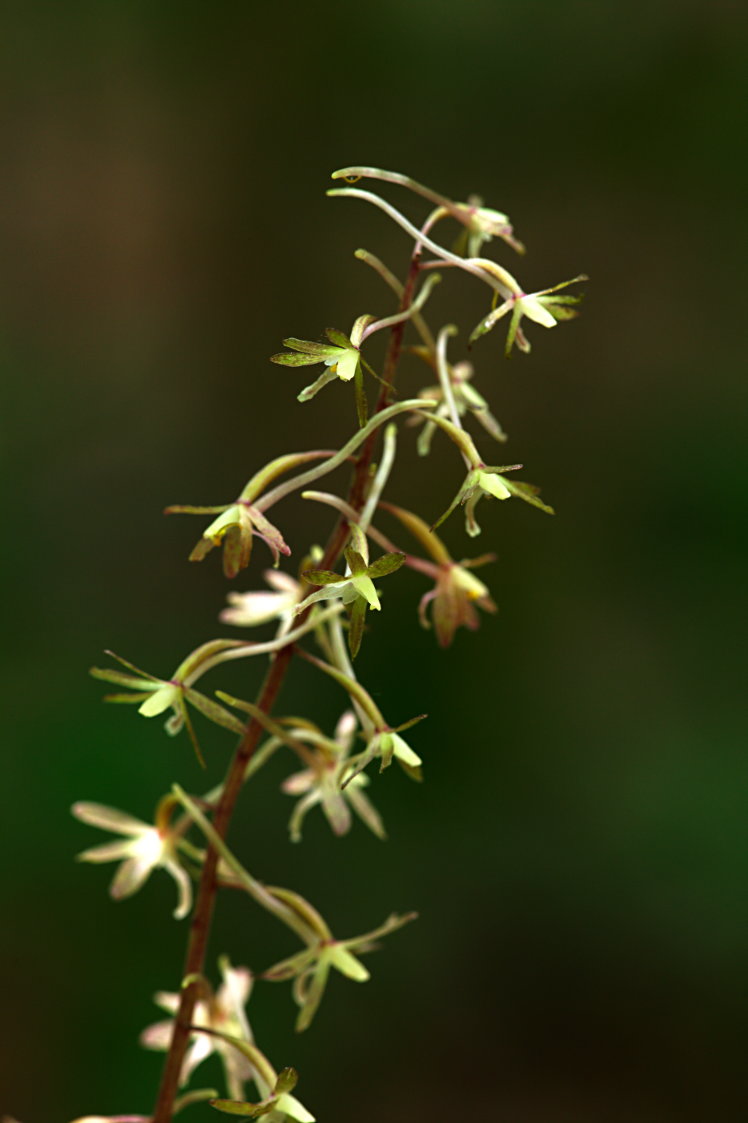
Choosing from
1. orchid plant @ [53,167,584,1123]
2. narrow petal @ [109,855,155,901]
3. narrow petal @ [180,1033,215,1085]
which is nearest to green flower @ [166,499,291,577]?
orchid plant @ [53,167,584,1123]

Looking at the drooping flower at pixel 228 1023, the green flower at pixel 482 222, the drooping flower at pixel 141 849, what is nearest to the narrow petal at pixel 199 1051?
the drooping flower at pixel 228 1023

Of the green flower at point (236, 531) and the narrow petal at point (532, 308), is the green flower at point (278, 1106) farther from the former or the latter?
the narrow petal at point (532, 308)

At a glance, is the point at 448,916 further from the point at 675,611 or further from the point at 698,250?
the point at 698,250

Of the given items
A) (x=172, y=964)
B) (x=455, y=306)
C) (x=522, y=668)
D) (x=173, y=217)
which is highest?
(x=173, y=217)

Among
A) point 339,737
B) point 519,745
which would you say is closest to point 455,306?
point 519,745

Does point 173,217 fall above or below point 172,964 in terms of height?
above

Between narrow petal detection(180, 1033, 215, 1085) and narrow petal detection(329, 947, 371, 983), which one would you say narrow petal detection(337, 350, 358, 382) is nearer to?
narrow petal detection(329, 947, 371, 983)

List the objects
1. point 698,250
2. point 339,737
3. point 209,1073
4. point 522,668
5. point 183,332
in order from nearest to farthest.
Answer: point 339,737
point 209,1073
point 522,668
point 698,250
point 183,332

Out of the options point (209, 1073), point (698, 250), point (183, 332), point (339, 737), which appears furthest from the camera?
point (183, 332)
